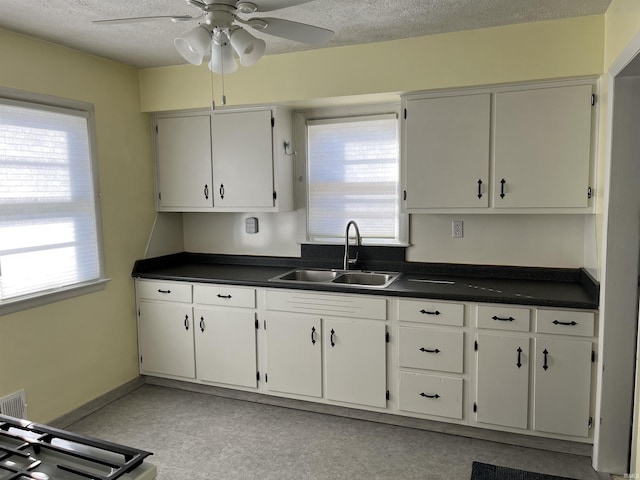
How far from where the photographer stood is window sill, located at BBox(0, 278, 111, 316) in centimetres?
282

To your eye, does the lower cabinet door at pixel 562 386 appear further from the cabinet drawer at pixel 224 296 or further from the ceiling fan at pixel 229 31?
the ceiling fan at pixel 229 31

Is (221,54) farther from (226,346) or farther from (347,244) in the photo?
(226,346)

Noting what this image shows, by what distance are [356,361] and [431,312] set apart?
23.6 inches

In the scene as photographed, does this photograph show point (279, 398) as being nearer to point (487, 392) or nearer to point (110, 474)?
point (487, 392)

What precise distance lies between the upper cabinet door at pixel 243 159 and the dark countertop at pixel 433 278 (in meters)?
0.57

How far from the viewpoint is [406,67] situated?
3.05 metres

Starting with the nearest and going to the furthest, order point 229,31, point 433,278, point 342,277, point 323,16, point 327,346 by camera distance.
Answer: point 229,31, point 323,16, point 327,346, point 433,278, point 342,277

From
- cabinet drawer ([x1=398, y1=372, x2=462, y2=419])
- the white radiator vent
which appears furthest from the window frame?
the white radiator vent

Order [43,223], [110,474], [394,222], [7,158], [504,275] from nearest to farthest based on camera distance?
[110,474], [7,158], [43,223], [504,275], [394,222]

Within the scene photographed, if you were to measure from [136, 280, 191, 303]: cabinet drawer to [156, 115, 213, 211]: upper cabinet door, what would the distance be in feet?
2.03

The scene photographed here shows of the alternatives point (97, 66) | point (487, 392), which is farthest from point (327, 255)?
point (97, 66)

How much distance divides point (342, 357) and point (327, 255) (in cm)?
91

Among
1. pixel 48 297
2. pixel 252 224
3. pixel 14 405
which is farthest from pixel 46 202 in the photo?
pixel 252 224

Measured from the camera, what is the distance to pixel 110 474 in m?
1.11
